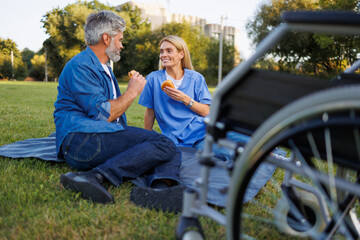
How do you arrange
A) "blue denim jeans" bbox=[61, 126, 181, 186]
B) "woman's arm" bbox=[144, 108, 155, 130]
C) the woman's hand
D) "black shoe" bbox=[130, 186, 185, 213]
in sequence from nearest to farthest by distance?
"black shoe" bbox=[130, 186, 185, 213] < "blue denim jeans" bbox=[61, 126, 181, 186] < the woman's hand < "woman's arm" bbox=[144, 108, 155, 130]

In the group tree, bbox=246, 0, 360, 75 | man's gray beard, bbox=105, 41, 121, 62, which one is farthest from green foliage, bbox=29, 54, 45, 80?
man's gray beard, bbox=105, 41, 121, 62

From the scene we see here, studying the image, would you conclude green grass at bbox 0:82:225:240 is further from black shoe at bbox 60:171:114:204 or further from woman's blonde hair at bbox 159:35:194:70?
woman's blonde hair at bbox 159:35:194:70

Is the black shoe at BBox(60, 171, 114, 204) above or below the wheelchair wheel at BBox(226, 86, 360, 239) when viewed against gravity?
below

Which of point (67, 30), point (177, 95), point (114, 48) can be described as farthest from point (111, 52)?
point (67, 30)

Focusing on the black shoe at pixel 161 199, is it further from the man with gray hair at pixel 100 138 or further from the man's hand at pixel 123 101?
the man's hand at pixel 123 101

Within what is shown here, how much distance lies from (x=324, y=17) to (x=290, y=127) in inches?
15.0

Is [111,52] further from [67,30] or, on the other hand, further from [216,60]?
[67,30]

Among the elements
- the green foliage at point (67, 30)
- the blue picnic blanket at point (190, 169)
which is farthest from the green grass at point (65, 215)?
the green foliage at point (67, 30)

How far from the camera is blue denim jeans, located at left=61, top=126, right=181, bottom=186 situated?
2.63m

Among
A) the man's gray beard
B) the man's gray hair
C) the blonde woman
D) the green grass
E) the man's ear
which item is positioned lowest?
the green grass

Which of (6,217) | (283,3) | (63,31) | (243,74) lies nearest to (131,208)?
(6,217)

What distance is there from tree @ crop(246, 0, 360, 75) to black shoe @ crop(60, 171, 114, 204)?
27547 mm

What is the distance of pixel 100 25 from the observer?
3016 millimetres

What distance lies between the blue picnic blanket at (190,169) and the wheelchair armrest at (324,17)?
1.53m
